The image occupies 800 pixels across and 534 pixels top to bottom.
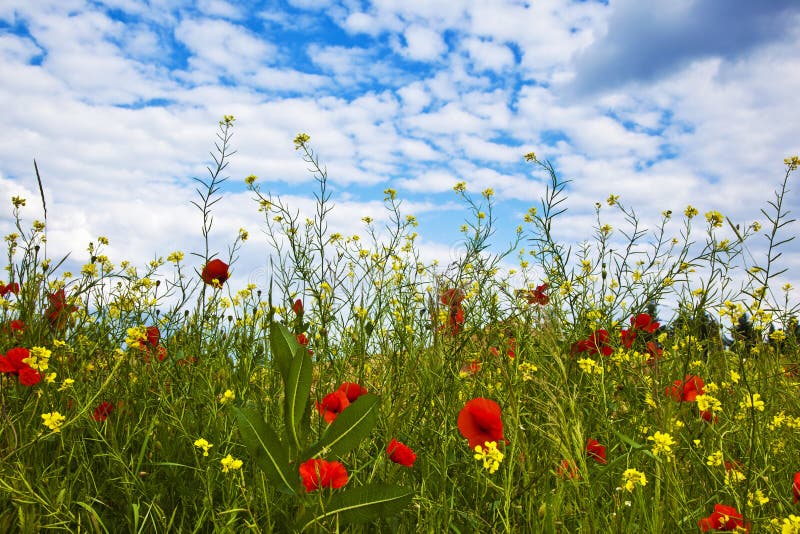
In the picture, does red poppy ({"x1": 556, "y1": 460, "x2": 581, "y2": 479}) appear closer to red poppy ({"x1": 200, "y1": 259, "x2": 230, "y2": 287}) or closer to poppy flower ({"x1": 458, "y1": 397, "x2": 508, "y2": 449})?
poppy flower ({"x1": 458, "y1": 397, "x2": 508, "y2": 449})

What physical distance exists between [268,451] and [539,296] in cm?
154

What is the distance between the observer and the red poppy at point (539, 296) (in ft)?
7.13

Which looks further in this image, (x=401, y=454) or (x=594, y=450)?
(x=594, y=450)

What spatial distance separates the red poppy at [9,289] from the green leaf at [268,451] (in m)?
2.07

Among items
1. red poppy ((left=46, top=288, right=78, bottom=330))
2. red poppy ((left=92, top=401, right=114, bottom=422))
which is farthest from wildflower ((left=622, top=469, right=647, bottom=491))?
red poppy ((left=46, top=288, right=78, bottom=330))

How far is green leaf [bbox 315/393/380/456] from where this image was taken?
1473mm

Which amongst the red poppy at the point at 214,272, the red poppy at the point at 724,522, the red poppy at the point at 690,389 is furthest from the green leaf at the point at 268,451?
the red poppy at the point at 690,389

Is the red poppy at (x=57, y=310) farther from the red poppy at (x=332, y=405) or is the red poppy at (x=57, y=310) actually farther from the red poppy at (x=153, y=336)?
the red poppy at (x=332, y=405)

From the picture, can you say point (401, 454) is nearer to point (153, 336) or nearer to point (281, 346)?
point (281, 346)

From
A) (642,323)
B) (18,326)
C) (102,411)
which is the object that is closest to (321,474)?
(102,411)

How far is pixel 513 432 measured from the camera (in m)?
1.47

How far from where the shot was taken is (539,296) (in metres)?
2.60

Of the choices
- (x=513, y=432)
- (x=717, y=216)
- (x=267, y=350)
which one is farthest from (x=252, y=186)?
(x=717, y=216)

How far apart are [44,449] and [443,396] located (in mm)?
1473
